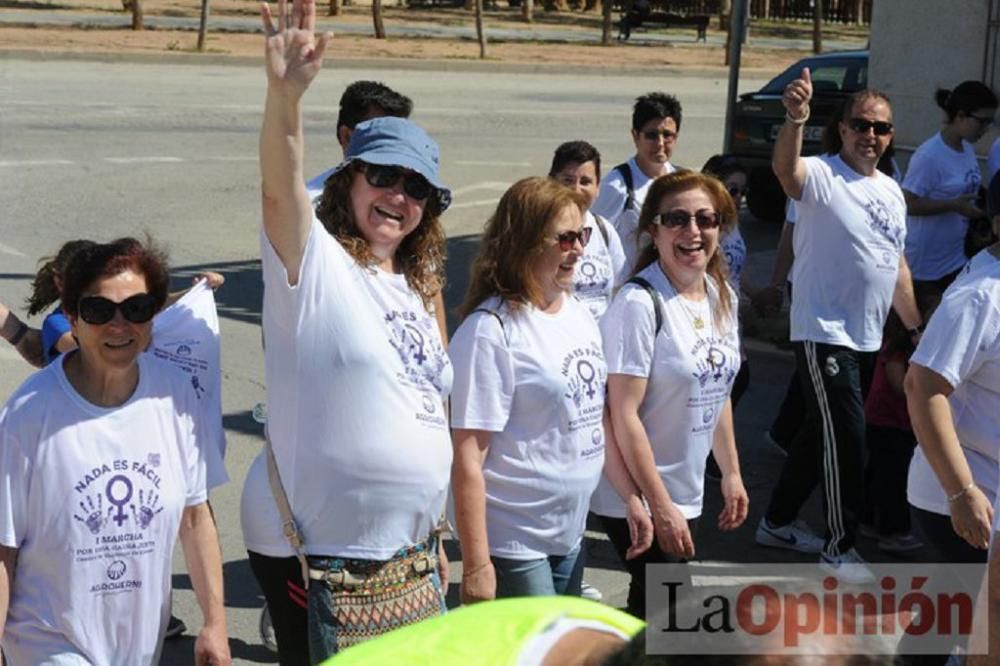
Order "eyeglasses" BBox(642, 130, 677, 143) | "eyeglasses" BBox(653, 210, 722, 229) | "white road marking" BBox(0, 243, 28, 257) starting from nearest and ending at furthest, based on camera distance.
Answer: "eyeglasses" BBox(653, 210, 722, 229)
"eyeglasses" BBox(642, 130, 677, 143)
"white road marking" BBox(0, 243, 28, 257)

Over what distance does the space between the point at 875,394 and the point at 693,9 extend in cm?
4867

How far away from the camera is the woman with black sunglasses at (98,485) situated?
3.91m

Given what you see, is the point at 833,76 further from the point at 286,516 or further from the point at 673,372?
the point at 286,516

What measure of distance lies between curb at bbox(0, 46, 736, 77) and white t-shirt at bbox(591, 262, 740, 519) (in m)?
25.6

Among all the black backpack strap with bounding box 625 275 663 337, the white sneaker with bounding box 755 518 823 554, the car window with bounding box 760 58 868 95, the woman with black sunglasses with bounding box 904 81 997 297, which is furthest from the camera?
the car window with bounding box 760 58 868 95

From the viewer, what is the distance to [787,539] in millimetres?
7711

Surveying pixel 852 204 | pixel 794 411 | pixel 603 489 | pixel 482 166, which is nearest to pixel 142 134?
pixel 482 166

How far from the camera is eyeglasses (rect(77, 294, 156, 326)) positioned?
408cm

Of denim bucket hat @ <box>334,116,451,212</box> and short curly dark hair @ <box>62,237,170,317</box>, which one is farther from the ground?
denim bucket hat @ <box>334,116,451,212</box>

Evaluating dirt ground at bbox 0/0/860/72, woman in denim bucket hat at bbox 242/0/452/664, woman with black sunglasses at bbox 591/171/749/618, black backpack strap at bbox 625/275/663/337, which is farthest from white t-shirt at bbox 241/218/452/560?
dirt ground at bbox 0/0/860/72

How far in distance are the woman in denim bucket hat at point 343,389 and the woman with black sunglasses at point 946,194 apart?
6183 millimetres

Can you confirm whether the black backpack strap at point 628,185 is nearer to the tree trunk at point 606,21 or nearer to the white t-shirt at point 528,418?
the white t-shirt at point 528,418

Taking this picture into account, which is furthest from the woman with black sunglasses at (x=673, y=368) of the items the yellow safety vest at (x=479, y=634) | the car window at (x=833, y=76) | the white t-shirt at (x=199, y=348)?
the car window at (x=833, y=76)

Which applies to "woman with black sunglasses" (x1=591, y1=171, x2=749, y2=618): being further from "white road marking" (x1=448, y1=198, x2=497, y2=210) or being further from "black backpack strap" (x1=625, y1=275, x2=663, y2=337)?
"white road marking" (x1=448, y1=198, x2=497, y2=210)
